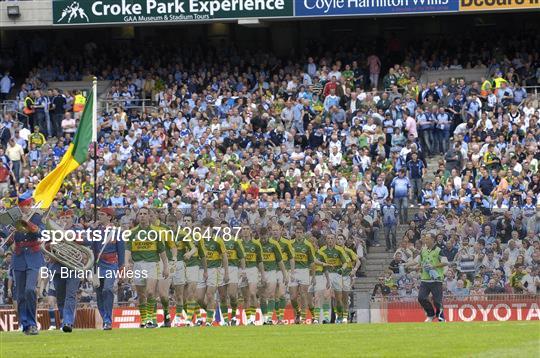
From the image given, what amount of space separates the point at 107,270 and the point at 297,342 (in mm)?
6410

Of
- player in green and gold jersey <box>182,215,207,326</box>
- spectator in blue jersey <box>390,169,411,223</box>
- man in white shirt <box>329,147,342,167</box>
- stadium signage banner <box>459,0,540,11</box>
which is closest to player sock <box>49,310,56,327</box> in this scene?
player in green and gold jersey <box>182,215,207,326</box>

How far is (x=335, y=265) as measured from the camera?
2811 cm

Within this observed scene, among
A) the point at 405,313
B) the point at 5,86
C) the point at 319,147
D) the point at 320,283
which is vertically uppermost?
the point at 5,86

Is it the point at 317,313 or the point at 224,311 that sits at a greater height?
the point at 224,311

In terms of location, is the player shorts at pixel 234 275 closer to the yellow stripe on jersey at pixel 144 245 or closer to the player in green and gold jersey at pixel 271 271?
the player in green and gold jersey at pixel 271 271

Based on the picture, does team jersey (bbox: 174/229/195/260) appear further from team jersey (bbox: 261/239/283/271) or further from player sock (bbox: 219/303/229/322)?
team jersey (bbox: 261/239/283/271)

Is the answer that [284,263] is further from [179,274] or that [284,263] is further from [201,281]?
[179,274]

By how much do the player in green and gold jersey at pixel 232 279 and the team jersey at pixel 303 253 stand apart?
1.07m

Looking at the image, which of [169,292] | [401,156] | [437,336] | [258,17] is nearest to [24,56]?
[258,17]

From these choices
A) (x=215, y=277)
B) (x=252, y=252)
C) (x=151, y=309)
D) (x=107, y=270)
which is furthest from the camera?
(x=252, y=252)

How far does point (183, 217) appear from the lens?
2859 centimetres

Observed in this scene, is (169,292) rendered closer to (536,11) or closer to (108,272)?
(108,272)

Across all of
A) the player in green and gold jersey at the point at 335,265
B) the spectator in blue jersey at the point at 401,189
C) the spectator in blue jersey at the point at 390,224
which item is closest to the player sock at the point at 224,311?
the player in green and gold jersey at the point at 335,265
